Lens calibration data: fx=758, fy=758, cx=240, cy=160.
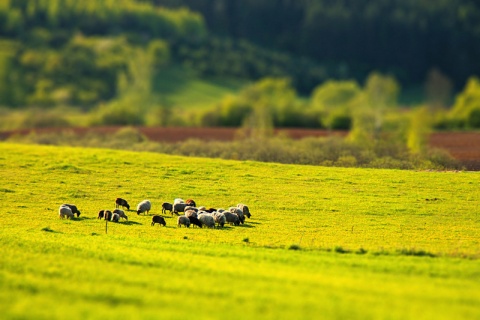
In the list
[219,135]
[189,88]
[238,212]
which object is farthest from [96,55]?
[238,212]

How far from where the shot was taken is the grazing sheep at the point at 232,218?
33.6 m

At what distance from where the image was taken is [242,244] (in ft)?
93.0

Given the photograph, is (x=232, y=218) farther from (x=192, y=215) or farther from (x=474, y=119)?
(x=474, y=119)

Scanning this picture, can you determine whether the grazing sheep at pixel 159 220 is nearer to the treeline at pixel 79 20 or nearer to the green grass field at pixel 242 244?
the green grass field at pixel 242 244

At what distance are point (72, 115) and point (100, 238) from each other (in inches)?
3552

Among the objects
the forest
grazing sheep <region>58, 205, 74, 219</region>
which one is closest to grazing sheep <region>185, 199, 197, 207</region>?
grazing sheep <region>58, 205, 74, 219</region>

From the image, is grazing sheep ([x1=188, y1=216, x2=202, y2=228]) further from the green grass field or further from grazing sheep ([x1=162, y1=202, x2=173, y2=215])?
grazing sheep ([x1=162, y1=202, x2=173, y2=215])

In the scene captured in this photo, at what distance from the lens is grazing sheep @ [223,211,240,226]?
33.6 metres

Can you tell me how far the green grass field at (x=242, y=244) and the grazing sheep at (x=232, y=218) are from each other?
103cm

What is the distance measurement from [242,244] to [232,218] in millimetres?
5298

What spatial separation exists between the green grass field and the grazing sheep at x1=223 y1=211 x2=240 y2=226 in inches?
40.5

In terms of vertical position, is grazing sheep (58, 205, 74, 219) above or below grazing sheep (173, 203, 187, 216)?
below

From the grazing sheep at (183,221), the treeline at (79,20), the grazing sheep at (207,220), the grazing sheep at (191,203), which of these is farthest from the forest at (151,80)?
the grazing sheep at (183,221)

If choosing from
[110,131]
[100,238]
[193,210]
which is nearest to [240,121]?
[110,131]
